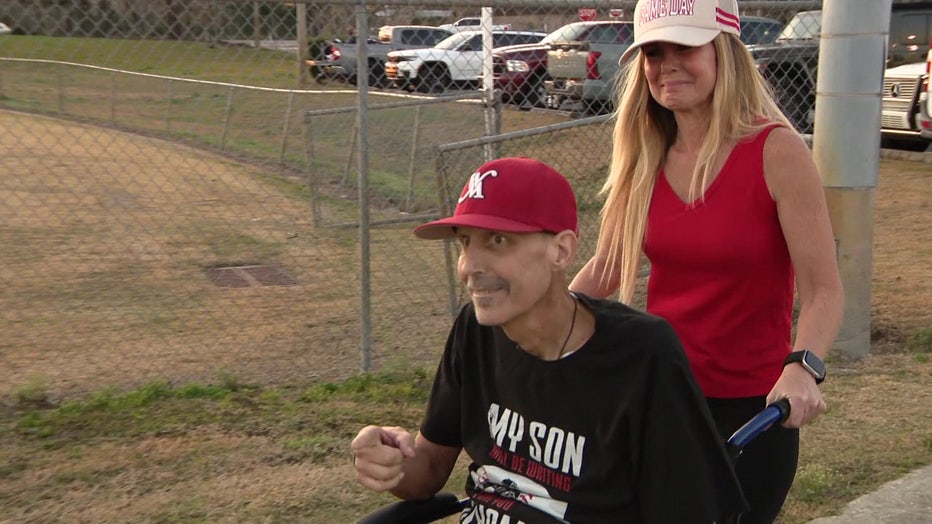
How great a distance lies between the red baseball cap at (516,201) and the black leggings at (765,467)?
70cm

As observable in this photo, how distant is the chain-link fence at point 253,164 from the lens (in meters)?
5.62

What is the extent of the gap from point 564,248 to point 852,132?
13.2 feet

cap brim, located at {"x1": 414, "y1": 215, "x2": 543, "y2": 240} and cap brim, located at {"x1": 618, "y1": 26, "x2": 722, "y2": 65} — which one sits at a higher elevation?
cap brim, located at {"x1": 618, "y1": 26, "x2": 722, "y2": 65}

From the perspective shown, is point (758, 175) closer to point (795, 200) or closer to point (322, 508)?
point (795, 200)

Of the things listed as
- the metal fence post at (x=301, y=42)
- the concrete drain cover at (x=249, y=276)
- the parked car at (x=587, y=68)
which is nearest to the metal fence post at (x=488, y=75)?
the parked car at (x=587, y=68)

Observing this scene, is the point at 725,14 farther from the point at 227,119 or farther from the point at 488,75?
the point at 227,119

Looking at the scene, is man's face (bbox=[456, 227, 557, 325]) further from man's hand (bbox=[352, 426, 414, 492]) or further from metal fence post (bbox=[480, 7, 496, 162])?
metal fence post (bbox=[480, 7, 496, 162])

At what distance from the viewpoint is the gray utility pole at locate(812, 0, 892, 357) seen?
5.51m

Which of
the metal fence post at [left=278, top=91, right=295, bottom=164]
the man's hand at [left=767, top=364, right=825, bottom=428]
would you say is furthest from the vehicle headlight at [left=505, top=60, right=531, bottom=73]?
the man's hand at [left=767, top=364, right=825, bottom=428]

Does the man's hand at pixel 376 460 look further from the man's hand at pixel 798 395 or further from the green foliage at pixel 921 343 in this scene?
the green foliage at pixel 921 343

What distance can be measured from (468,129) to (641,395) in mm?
8253

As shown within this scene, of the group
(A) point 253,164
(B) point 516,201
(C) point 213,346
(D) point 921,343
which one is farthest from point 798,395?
(A) point 253,164

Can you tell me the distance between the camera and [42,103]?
1154 centimetres

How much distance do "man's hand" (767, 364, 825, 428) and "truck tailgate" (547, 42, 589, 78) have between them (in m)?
7.70
